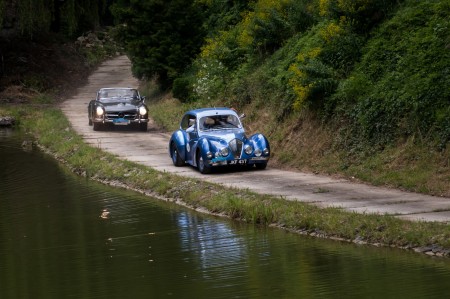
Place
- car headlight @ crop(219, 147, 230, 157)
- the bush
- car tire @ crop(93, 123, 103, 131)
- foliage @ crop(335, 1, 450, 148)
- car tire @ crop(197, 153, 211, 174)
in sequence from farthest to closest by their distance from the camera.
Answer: the bush
car tire @ crop(93, 123, 103, 131)
car tire @ crop(197, 153, 211, 174)
car headlight @ crop(219, 147, 230, 157)
foliage @ crop(335, 1, 450, 148)

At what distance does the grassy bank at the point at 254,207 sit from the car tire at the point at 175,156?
1.03 metres

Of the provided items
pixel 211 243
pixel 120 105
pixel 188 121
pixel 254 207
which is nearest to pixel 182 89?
pixel 120 105

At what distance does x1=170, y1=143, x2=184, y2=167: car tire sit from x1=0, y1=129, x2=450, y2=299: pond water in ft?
13.2

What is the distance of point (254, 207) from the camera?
62.2 ft

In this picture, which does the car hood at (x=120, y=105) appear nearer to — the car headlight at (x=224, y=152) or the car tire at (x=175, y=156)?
the car tire at (x=175, y=156)

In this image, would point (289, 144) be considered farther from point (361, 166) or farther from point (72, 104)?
point (72, 104)

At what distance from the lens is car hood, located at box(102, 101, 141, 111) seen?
116 feet

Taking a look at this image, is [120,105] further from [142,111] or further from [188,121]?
[188,121]

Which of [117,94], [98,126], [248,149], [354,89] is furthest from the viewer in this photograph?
[117,94]

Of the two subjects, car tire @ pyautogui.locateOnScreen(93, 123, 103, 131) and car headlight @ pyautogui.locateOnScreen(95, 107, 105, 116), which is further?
car tire @ pyautogui.locateOnScreen(93, 123, 103, 131)

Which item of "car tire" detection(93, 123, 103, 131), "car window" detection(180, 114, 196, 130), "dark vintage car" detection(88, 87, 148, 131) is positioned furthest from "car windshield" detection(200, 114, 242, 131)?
"car tire" detection(93, 123, 103, 131)

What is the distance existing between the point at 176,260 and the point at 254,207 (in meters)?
3.95

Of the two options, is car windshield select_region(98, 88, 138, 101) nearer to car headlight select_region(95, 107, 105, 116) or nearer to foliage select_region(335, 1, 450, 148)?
car headlight select_region(95, 107, 105, 116)

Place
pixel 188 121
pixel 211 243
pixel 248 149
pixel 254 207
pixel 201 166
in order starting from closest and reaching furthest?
pixel 211 243
pixel 254 207
pixel 248 149
pixel 201 166
pixel 188 121
